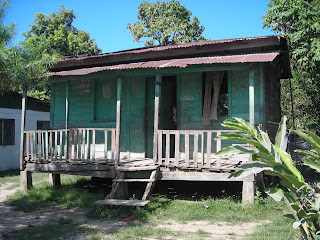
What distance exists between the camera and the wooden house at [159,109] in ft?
22.8

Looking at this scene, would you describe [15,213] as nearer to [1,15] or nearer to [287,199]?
[1,15]

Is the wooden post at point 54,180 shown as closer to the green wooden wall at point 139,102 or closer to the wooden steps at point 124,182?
the green wooden wall at point 139,102

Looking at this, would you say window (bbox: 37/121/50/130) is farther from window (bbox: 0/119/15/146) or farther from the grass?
the grass

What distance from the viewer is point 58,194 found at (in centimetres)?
831

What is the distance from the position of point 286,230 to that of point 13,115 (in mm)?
12833

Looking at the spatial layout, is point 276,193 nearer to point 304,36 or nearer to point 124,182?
point 124,182

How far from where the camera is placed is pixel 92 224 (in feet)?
19.5

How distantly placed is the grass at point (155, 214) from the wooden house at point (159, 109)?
0.32 m

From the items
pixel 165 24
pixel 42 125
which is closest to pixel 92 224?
pixel 42 125

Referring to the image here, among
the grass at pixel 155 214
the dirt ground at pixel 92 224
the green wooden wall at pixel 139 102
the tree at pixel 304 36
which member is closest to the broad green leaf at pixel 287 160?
the grass at pixel 155 214

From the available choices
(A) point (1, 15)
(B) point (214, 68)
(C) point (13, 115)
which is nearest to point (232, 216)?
(B) point (214, 68)

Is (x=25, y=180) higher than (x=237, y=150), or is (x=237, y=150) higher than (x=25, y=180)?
(x=237, y=150)

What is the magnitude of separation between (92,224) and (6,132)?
1015cm

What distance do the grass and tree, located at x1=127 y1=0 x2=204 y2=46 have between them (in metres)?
19.3
